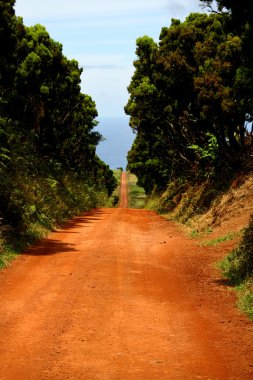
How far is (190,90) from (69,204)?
8334 millimetres

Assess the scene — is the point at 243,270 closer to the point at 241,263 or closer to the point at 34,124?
the point at 241,263

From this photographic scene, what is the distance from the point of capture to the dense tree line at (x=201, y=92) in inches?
626

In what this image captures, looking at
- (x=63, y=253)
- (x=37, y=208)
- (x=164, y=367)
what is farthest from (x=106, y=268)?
(x=37, y=208)

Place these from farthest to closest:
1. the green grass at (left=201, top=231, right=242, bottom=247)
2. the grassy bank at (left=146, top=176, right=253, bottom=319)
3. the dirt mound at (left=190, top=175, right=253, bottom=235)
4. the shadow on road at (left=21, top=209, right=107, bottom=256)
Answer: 1. the dirt mound at (left=190, top=175, right=253, bottom=235)
2. the green grass at (left=201, top=231, right=242, bottom=247)
3. the shadow on road at (left=21, top=209, right=107, bottom=256)
4. the grassy bank at (left=146, top=176, right=253, bottom=319)

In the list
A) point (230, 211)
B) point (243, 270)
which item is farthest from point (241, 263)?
point (230, 211)

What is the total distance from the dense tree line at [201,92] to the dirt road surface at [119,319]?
4.84 m

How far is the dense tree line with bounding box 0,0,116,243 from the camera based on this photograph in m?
17.1

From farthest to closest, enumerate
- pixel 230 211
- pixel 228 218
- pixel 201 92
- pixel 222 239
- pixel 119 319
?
pixel 201 92 → pixel 230 211 → pixel 228 218 → pixel 222 239 → pixel 119 319

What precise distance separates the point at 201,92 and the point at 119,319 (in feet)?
43.2

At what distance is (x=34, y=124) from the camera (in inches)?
1093

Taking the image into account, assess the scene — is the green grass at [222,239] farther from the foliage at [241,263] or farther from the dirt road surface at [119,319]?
the foliage at [241,263]

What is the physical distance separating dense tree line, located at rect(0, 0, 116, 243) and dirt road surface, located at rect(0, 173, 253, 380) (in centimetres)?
355

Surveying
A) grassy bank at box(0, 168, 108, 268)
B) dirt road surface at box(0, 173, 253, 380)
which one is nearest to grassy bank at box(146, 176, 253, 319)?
dirt road surface at box(0, 173, 253, 380)

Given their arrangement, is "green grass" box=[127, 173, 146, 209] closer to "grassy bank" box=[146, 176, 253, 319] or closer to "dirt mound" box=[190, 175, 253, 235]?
"grassy bank" box=[146, 176, 253, 319]
